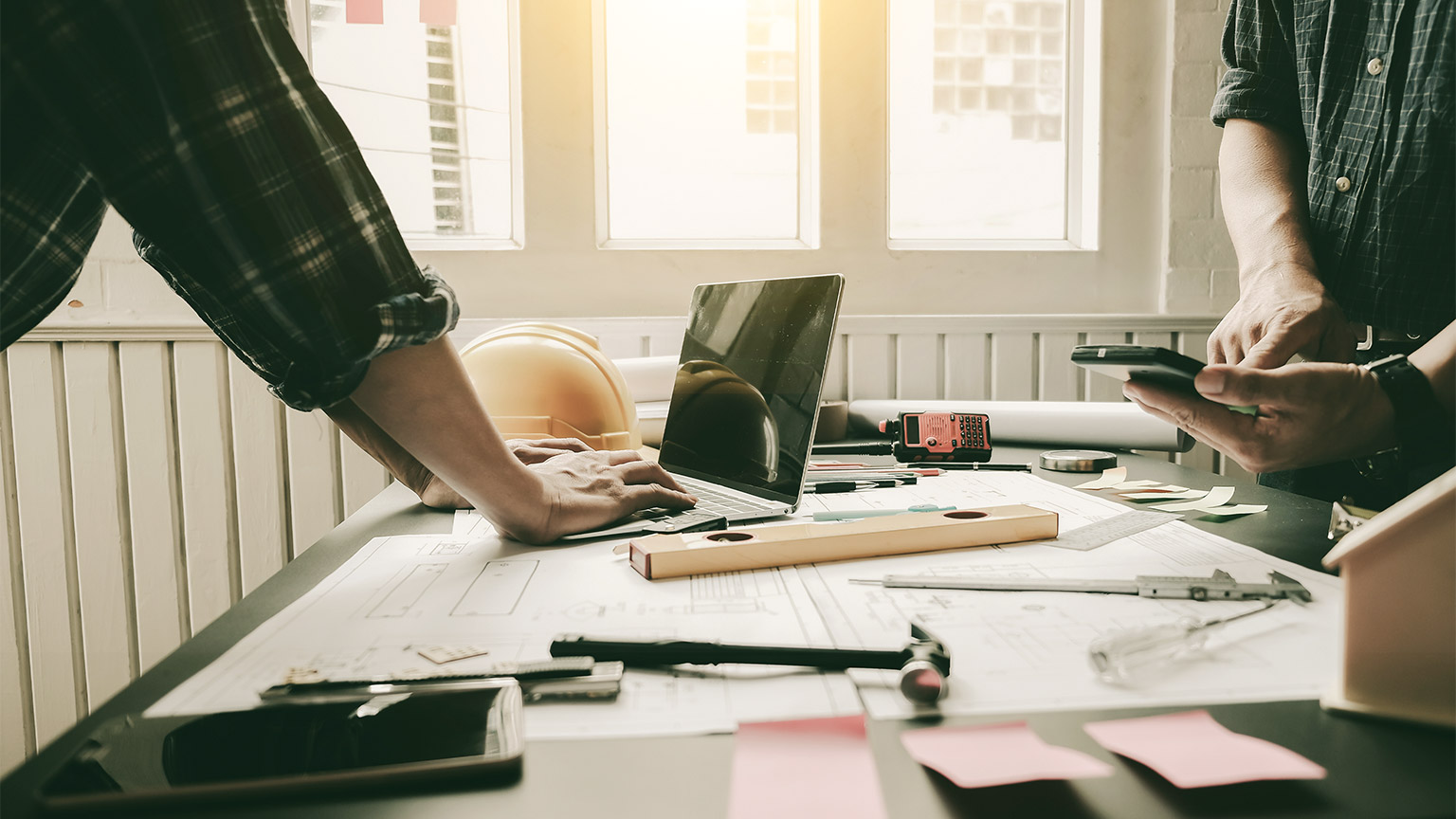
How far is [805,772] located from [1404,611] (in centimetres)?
29

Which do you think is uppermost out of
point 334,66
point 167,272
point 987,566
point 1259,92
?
point 334,66

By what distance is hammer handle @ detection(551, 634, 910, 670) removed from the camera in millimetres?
438

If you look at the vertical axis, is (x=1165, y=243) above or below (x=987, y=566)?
above

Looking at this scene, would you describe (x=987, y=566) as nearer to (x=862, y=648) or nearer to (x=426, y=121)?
(x=862, y=648)

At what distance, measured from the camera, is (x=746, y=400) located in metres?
0.97

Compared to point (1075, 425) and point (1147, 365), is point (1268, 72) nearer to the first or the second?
point (1075, 425)

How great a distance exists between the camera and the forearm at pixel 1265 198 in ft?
3.41

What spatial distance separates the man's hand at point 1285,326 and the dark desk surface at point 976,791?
1.97 feet

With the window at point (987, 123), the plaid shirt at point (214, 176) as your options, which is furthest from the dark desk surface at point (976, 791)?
the window at point (987, 123)

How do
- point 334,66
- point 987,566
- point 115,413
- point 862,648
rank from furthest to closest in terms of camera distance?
point 334,66, point 115,413, point 987,566, point 862,648

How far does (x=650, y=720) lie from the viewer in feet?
1.28

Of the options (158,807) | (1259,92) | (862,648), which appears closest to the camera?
(158,807)

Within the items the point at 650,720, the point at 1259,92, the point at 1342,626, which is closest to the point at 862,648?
the point at 650,720

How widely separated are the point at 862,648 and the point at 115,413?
184 centimetres
